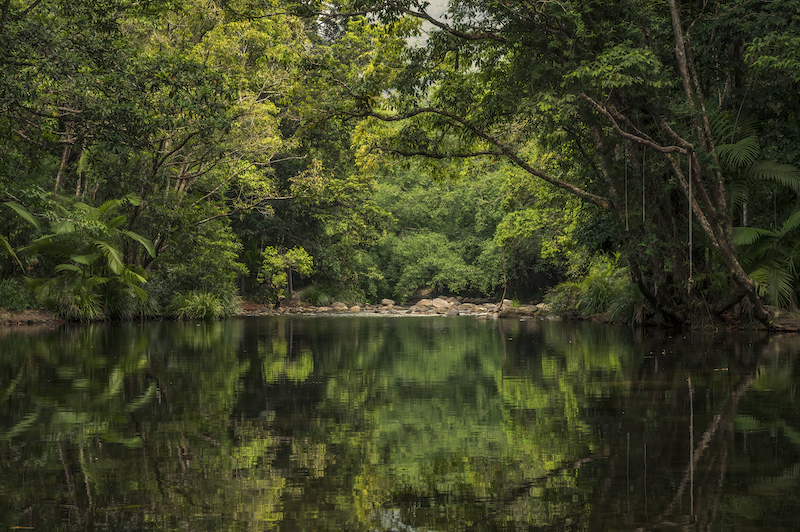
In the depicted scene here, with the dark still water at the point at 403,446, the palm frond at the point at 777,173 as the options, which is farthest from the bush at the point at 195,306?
the palm frond at the point at 777,173

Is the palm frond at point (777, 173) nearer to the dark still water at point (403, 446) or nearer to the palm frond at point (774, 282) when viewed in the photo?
the palm frond at point (774, 282)

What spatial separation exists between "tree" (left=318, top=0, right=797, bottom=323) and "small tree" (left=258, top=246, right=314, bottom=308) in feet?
67.0

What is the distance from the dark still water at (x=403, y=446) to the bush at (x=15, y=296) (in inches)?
605

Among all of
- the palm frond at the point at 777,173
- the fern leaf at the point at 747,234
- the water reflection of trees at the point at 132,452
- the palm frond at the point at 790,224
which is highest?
the palm frond at the point at 777,173

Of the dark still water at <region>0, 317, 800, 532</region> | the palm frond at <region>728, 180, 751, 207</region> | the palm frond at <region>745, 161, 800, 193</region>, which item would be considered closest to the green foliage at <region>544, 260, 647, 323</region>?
the palm frond at <region>728, 180, 751, 207</region>

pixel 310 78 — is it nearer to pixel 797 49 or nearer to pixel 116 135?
pixel 116 135

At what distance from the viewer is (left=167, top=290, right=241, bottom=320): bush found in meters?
31.4

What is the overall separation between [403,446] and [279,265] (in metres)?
36.1

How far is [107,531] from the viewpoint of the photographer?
3656 millimetres

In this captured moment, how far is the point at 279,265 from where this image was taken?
41.3 metres

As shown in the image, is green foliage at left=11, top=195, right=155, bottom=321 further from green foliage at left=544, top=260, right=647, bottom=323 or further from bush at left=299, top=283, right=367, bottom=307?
bush at left=299, top=283, right=367, bottom=307

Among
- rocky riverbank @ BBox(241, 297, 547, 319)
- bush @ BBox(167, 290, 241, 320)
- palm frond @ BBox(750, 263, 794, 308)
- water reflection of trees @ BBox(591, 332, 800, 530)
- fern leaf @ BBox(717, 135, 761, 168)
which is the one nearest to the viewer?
water reflection of trees @ BBox(591, 332, 800, 530)

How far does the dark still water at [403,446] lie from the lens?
3955 millimetres

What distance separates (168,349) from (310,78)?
7535 millimetres
